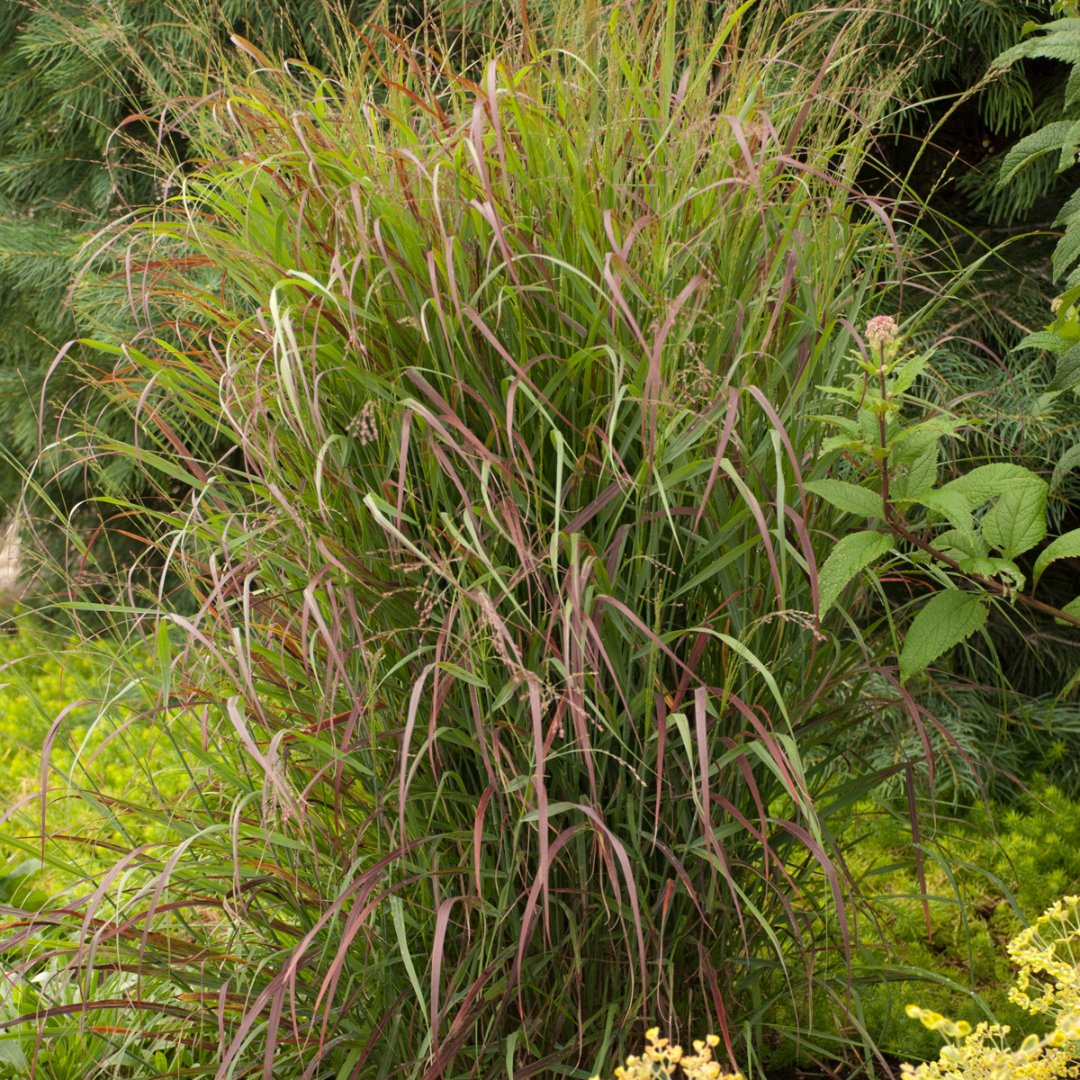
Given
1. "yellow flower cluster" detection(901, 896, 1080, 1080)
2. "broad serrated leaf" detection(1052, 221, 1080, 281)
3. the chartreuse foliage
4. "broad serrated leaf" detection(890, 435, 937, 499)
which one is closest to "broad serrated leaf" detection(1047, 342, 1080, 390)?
"broad serrated leaf" detection(1052, 221, 1080, 281)

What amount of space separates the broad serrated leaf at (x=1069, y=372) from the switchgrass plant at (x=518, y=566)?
1.13 ft

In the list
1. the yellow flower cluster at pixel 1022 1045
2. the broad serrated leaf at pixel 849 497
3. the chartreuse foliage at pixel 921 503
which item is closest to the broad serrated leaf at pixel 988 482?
the chartreuse foliage at pixel 921 503

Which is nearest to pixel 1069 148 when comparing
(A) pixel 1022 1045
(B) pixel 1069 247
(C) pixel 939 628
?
(B) pixel 1069 247

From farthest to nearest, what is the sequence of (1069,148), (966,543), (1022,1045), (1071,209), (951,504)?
(1071,209), (1069,148), (966,543), (951,504), (1022,1045)

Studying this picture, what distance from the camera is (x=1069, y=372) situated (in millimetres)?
1448

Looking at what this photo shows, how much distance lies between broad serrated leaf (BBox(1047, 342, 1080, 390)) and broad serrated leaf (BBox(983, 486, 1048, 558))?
268 millimetres

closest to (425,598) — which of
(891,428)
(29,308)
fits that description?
(891,428)

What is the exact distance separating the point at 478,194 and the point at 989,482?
2.48 feet

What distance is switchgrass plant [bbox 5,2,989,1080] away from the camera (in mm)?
1167

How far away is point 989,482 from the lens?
1263mm

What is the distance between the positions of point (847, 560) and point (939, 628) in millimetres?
169

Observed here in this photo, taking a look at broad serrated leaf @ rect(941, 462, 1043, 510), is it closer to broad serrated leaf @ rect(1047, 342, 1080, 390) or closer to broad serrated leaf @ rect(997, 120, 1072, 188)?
broad serrated leaf @ rect(1047, 342, 1080, 390)

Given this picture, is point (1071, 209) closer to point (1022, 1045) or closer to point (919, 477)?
point (919, 477)

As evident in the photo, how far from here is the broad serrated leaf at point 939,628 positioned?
119 cm
